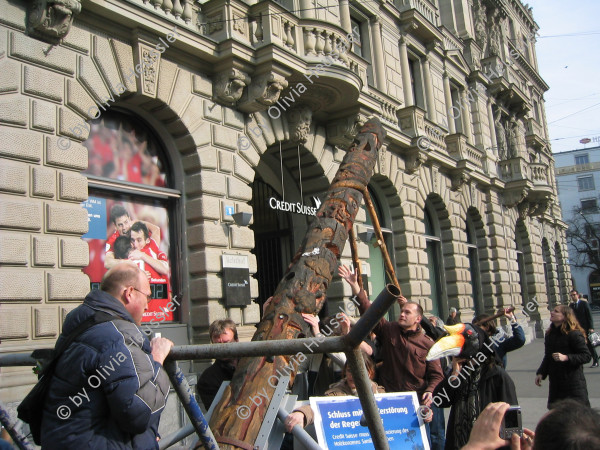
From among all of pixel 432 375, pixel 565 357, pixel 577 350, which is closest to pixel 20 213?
pixel 432 375

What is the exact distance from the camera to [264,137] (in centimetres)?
1099

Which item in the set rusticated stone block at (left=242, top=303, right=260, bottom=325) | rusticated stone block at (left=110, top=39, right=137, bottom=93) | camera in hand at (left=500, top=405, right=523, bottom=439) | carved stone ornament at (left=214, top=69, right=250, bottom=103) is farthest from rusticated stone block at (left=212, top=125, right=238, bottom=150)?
camera in hand at (left=500, top=405, right=523, bottom=439)

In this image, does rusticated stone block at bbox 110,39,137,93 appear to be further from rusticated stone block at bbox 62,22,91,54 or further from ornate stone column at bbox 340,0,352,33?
ornate stone column at bbox 340,0,352,33

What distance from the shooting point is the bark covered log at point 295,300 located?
2.77m

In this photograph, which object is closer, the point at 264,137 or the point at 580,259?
the point at 264,137

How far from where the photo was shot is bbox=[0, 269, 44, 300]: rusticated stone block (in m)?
6.64

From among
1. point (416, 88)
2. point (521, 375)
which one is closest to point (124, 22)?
point (521, 375)

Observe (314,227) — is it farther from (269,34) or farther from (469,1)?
(469,1)

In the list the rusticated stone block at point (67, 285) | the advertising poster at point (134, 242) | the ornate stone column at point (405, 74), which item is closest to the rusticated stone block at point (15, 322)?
the rusticated stone block at point (67, 285)

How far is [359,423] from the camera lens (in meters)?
3.75

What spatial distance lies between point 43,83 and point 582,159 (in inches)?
2700

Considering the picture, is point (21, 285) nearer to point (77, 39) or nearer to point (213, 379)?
point (213, 379)

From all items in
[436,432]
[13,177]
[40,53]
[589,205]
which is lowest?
[436,432]

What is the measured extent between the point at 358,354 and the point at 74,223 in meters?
6.45
